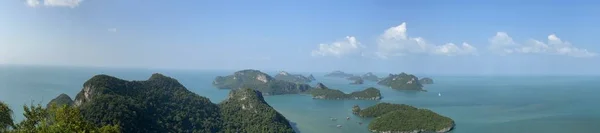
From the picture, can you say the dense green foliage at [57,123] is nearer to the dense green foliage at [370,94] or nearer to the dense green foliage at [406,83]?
the dense green foliage at [370,94]

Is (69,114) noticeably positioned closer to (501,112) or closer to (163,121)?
(163,121)

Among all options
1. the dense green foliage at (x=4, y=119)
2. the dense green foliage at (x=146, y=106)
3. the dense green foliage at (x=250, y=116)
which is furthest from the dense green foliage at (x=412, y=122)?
the dense green foliage at (x=4, y=119)

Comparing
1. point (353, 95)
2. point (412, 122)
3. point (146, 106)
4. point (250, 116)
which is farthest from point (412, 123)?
point (353, 95)

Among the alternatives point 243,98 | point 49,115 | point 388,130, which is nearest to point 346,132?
point 388,130

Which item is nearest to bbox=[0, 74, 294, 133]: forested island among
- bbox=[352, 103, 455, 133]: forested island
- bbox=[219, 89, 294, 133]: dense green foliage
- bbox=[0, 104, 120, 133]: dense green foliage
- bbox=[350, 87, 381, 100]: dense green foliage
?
bbox=[219, 89, 294, 133]: dense green foliage

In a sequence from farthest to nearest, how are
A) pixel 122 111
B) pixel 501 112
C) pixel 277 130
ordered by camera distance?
pixel 501 112, pixel 277 130, pixel 122 111

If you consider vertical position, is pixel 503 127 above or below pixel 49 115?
below

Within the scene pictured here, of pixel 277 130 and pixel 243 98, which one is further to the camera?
pixel 243 98
